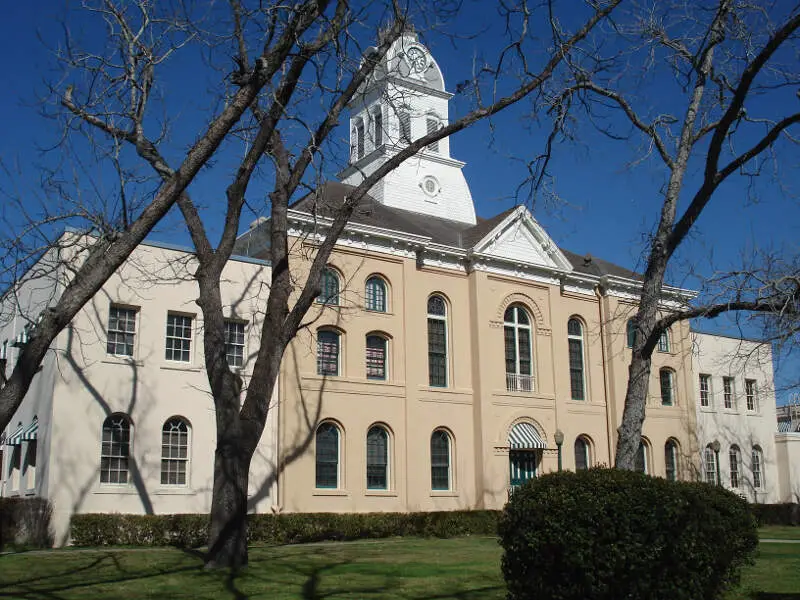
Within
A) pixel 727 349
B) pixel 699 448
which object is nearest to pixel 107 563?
pixel 699 448

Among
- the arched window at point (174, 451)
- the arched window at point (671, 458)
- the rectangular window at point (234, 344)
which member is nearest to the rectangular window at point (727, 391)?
the arched window at point (671, 458)

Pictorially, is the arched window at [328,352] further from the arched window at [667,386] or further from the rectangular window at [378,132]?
the arched window at [667,386]

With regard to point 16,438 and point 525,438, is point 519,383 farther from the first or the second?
point 16,438

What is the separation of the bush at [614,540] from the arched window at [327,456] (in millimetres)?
17480

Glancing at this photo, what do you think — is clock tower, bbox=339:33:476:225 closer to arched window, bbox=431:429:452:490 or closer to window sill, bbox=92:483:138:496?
arched window, bbox=431:429:452:490

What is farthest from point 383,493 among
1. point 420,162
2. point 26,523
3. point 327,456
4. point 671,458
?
point 671,458

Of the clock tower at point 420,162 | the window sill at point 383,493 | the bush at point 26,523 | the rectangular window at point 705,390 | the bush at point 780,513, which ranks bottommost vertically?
the bush at point 780,513

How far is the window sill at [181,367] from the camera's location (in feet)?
81.4

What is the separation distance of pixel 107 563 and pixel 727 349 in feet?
110

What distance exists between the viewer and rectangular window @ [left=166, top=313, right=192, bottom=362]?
25297 millimetres

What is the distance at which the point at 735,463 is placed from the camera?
40.5m

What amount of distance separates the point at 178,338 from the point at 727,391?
27263mm

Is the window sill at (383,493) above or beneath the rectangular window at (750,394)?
beneath

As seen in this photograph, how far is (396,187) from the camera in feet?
117
